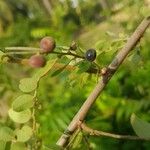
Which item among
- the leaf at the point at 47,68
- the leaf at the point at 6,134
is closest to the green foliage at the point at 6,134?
the leaf at the point at 6,134

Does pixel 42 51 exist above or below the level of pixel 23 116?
above

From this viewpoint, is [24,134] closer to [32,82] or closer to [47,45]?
[32,82]

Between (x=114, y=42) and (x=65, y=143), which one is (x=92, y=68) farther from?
(x=114, y=42)

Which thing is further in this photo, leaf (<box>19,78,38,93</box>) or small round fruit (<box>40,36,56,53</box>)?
leaf (<box>19,78,38,93</box>)

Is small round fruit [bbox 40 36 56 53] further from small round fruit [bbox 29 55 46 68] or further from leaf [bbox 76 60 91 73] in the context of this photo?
leaf [bbox 76 60 91 73]

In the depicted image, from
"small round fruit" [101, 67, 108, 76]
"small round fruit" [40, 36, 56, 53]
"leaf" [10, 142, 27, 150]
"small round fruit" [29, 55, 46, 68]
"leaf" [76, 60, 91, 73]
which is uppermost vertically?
"small round fruit" [40, 36, 56, 53]

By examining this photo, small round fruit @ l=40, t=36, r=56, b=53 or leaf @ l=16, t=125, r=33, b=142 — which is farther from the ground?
small round fruit @ l=40, t=36, r=56, b=53

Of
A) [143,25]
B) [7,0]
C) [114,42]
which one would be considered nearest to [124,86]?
[114,42]

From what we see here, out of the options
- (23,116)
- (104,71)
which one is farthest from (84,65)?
(23,116)

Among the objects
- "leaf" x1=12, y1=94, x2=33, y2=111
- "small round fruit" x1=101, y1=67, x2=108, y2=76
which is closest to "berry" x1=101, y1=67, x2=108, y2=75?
"small round fruit" x1=101, y1=67, x2=108, y2=76
